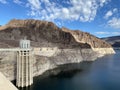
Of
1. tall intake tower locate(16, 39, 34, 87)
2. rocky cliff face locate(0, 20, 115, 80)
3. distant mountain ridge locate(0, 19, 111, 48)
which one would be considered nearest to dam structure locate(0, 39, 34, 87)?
tall intake tower locate(16, 39, 34, 87)

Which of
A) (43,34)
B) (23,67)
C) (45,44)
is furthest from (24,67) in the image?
Answer: (43,34)

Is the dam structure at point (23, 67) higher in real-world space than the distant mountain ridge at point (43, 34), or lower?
lower

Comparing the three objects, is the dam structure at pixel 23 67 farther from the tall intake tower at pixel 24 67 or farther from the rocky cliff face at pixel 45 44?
the rocky cliff face at pixel 45 44

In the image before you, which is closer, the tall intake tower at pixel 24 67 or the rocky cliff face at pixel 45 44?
the tall intake tower at pixel 24 67

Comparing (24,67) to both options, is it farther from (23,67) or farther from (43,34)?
(43,34)

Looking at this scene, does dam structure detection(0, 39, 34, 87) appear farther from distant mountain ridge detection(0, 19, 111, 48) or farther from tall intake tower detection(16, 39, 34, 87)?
distant mountain ridge detection(0, 19, 111, 48)

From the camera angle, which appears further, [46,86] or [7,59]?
[7,59]

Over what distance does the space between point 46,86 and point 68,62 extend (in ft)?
210

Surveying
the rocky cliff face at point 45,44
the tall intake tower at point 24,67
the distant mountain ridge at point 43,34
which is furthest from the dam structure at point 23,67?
the distant mountain ridge at point 43,34

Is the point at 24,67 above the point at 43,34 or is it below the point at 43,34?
below

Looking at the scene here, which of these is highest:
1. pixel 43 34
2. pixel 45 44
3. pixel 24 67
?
pixel 43 34

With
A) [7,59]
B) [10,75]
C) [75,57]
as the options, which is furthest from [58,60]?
[10,75]

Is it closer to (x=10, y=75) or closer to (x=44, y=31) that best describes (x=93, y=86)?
(x=10, y=75)

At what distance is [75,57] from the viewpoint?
130750 millimetres
